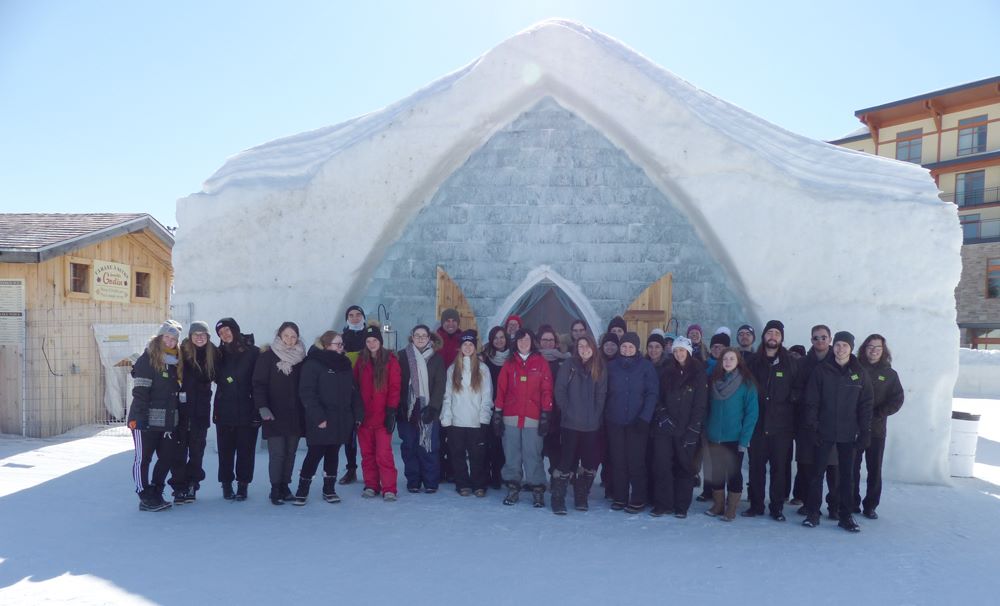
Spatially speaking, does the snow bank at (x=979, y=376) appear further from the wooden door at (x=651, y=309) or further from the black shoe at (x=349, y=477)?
the black shoe at (x=349, y=477)

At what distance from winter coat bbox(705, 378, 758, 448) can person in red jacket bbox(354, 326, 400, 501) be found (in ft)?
8.76

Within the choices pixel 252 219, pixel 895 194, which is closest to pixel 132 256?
pixel 252 219

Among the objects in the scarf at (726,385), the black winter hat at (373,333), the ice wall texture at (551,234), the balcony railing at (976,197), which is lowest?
the scarf at (726,385)

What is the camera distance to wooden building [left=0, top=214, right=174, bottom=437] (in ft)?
28.3

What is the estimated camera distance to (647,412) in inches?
188

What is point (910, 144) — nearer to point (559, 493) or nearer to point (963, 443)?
point (963, 443)

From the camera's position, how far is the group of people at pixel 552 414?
15.2 ft

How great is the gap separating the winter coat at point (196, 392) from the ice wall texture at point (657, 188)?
7.59 feet

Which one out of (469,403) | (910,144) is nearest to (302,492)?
(469,403)

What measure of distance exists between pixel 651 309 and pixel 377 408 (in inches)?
129

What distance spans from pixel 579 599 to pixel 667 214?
4772mm

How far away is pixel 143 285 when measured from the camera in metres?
11.3

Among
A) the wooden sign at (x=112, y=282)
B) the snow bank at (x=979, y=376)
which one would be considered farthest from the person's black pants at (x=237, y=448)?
the snow bank at (x=979, y=376)

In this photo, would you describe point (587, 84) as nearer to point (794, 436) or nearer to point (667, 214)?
point (667, 214)
